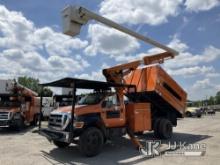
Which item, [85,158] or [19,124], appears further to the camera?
[19,124]

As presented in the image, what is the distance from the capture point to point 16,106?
1809 centimetres

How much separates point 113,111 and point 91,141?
5.66 ft

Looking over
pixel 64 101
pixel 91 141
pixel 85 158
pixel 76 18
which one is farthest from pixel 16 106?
pixel 76 18

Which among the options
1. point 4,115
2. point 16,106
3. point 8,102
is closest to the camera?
point 4,115

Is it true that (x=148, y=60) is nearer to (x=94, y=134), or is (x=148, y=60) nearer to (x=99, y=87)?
(x=99, y=87)

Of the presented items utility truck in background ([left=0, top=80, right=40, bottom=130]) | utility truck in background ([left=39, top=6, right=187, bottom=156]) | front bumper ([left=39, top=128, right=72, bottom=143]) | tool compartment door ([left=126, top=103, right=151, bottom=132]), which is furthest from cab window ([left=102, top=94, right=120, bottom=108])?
utility truck in background ([left=0, top=80, right=40, bottom=130])

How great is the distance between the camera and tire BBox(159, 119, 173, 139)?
1369cm

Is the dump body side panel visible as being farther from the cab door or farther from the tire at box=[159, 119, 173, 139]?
the cab door

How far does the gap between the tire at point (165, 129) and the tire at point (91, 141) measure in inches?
177

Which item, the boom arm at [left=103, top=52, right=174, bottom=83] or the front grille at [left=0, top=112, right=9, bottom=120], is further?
the front grille at [left=0, top=112, right=9, bottom=120]

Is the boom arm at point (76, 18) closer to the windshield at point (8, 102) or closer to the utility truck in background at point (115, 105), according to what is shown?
the utility truck in background at point (115, 105)

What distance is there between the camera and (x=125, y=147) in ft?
38.0

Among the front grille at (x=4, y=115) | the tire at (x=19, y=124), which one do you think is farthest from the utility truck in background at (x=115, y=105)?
the tire at (x=19, y=124)

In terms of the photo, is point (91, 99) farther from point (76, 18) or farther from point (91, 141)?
point (76, 18)
